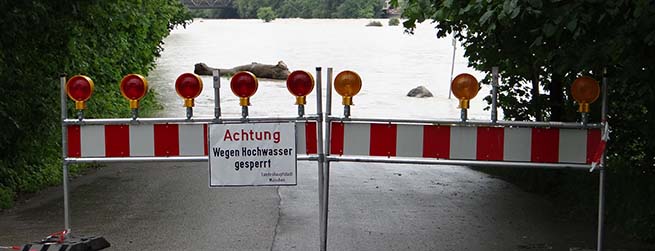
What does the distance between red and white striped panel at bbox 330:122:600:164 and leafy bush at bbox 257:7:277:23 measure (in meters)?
98.7

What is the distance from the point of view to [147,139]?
7336 mm

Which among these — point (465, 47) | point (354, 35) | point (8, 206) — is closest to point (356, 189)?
point (465, 47)

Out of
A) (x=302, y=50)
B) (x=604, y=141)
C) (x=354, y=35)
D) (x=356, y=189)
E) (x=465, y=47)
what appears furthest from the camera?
(x=354, y=35)

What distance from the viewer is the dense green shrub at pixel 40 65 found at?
1014cm

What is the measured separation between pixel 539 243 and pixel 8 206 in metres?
5.11

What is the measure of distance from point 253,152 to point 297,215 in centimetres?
238

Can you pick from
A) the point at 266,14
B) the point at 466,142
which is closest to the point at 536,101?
the point at 466,142

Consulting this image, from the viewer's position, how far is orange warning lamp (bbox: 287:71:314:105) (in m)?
7.26

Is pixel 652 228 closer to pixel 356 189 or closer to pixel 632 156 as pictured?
pixel 632 156

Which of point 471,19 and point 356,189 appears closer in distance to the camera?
point 471,19

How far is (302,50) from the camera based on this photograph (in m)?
63.6

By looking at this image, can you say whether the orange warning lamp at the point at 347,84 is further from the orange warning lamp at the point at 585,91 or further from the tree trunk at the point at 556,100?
the tree trunk at the point at 556,100

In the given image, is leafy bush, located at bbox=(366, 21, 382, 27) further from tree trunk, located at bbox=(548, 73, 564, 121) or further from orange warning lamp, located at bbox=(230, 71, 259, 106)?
orange warning lamp, located at bbox=(230, 71, 259, 106)

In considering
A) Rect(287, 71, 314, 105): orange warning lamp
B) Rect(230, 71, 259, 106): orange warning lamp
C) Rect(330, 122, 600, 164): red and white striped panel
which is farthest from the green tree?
Rect(230, 71, 259, 106): orange warning lamp
